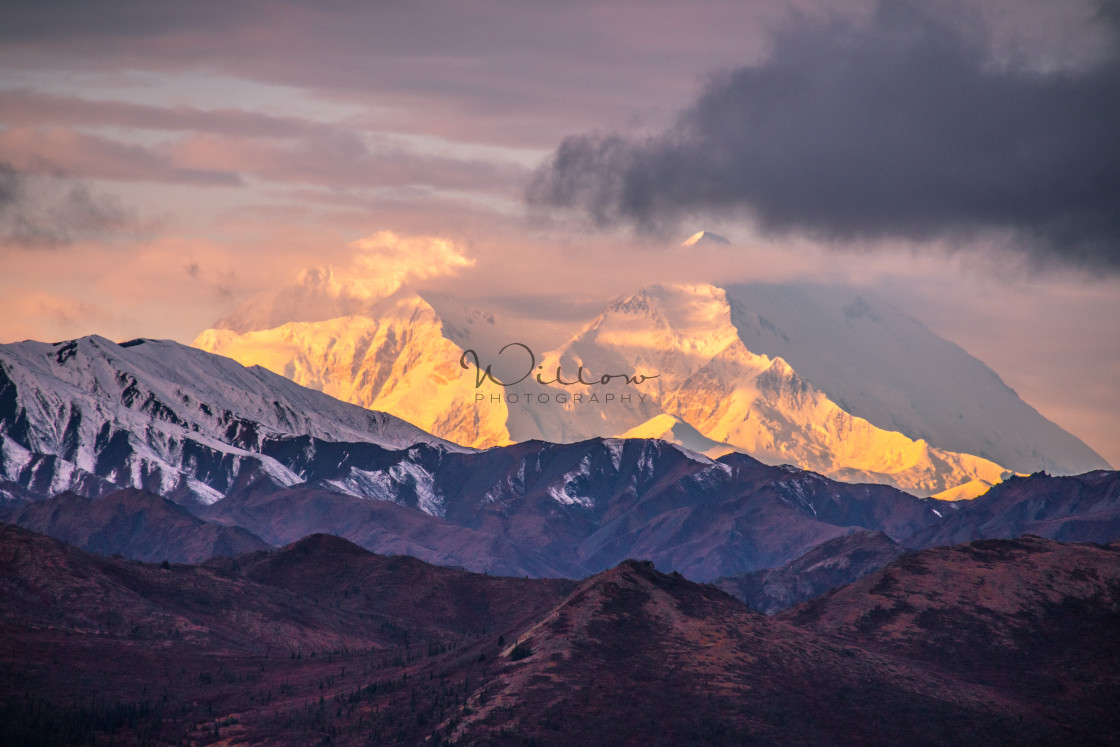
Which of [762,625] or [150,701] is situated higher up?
[762,625]

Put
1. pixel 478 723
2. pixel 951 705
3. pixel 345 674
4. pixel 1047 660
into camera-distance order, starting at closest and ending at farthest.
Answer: pixel 478 723 < pixel 951 705 < pixel 345 674 < pixel 1047 660

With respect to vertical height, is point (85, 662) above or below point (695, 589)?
below

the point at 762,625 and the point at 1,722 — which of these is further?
the point at 762,625

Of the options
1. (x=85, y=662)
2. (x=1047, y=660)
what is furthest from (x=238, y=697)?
(x=1047, y=660)

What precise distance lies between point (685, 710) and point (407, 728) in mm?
27986

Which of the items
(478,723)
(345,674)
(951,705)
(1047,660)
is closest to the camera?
(478,723)

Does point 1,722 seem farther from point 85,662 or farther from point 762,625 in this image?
point 762,625

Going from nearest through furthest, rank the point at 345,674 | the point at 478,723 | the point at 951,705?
1. the point at 478,723
2. the point at 951,705
3. the point at 345,674

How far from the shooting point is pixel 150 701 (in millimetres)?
177875

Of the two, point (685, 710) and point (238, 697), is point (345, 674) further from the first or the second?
point (685, 710)

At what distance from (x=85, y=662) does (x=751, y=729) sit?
82.9 meters

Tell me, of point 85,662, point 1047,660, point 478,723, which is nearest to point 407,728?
point 478,723

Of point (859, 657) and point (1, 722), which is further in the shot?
point (859, 657)

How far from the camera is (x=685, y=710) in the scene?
161 m
